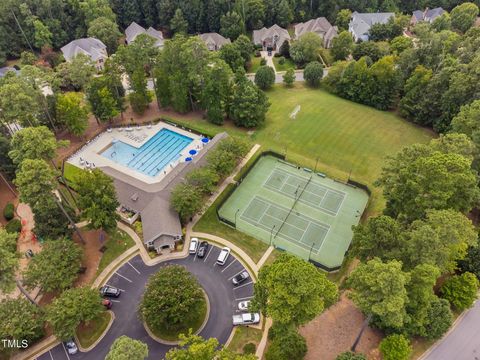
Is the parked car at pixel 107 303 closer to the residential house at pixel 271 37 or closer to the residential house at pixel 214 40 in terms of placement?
the residential house at pixel 214 40

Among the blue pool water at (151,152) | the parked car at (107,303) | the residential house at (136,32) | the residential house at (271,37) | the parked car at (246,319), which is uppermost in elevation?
the residential house at (136,32)

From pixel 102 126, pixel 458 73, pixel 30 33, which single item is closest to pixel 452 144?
pixel 458 73

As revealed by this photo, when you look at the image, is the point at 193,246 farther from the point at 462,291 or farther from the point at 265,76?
the point at 265,76

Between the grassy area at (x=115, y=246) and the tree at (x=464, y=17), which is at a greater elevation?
the tree at (x=464, y=17)

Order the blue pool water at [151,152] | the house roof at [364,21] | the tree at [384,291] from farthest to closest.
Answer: the house roof at [364,21] → the blue pool water at [151,152] → the tree at [384,291]

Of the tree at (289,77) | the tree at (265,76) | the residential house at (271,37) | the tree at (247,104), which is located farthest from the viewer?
the residential house at (271,37)

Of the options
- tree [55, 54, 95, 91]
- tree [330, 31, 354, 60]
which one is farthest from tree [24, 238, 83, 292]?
tree [330, 31, 354, 60]

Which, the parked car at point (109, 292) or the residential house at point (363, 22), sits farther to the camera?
the residential house at point (363, 22)

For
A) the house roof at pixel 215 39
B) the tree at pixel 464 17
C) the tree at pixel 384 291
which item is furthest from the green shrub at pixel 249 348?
the tree at pixel 464 17
